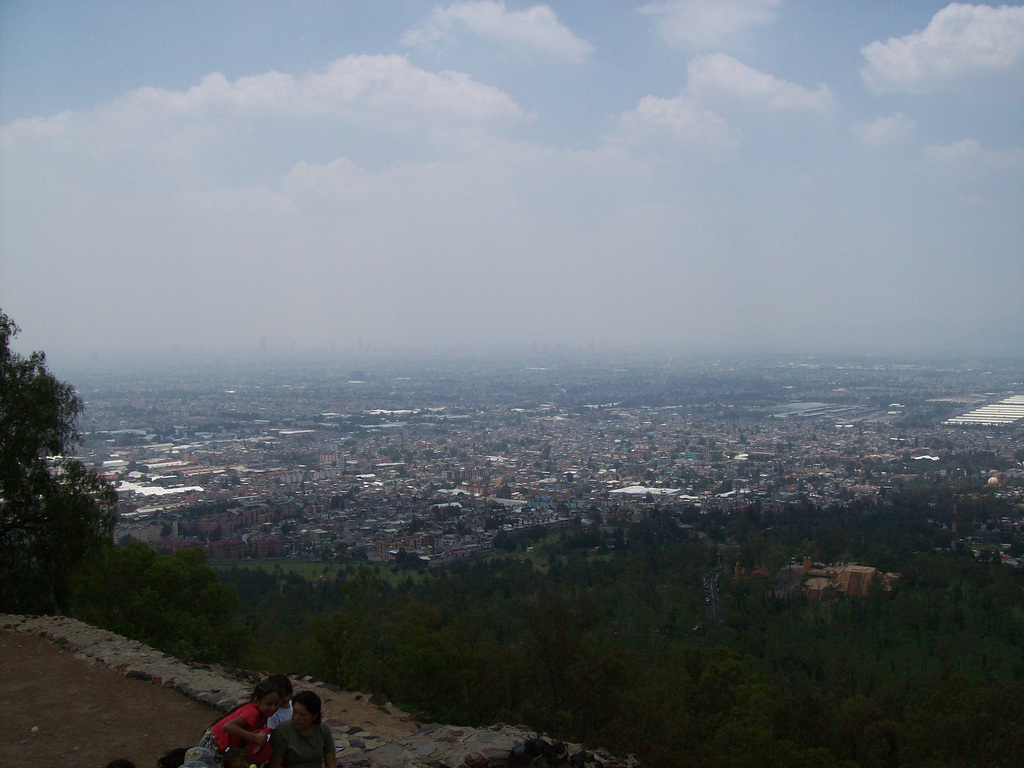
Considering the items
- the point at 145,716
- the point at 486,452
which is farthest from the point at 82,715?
the point at 486,452

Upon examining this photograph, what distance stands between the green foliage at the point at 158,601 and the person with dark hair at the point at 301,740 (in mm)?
5787

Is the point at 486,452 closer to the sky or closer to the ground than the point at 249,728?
closer to the ground

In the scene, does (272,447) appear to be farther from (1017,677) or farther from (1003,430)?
(1003,430)

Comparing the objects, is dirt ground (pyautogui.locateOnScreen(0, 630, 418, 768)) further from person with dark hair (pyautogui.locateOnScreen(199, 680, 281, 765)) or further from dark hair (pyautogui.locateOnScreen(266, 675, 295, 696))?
dark hair (pyautogui.locateOnScreen(266, 675, 295, 696))

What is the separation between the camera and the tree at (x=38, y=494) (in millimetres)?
8570

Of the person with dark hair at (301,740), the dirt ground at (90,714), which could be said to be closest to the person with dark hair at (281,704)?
the person with dark hair at (301,740)

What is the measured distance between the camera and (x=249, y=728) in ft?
12.0

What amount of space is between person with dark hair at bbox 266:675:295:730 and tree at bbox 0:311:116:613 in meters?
6.55

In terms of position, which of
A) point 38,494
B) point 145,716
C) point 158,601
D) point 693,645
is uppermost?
point 38,494

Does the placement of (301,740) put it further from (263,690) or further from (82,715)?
(82,715)

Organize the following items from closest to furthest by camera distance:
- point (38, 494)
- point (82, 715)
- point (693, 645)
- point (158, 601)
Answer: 1. point (82, 715)
2. point (38, 494)
3. point (158, 601)
4. point (693, 645)

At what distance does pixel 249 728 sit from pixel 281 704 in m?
0.19

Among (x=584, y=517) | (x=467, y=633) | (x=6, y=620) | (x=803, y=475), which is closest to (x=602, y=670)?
(x=467, y=633)

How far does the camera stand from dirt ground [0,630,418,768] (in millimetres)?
4773
